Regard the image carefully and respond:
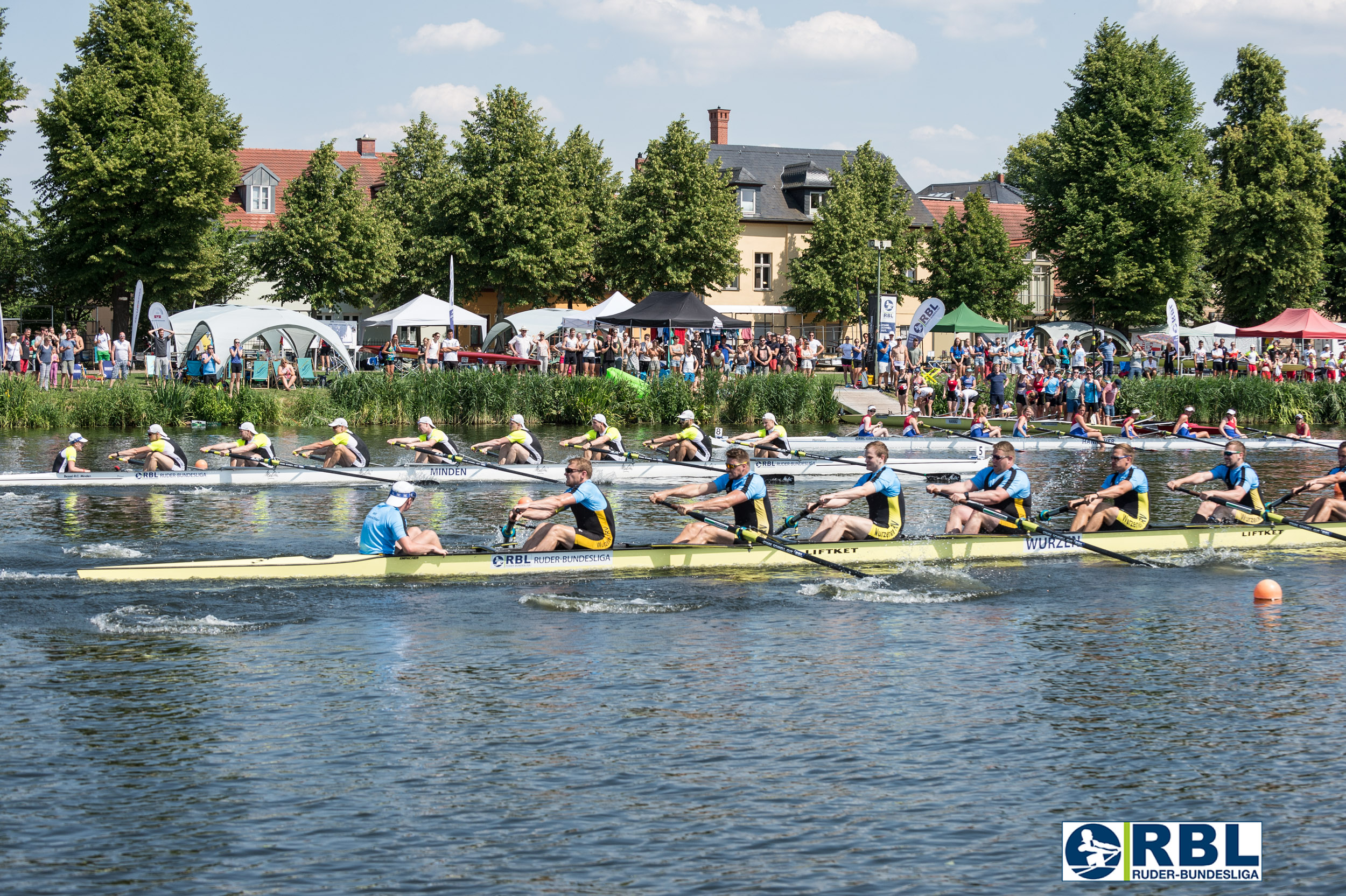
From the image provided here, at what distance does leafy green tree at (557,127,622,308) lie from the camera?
206 feet

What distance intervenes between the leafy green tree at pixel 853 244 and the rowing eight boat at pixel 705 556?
46012 mm

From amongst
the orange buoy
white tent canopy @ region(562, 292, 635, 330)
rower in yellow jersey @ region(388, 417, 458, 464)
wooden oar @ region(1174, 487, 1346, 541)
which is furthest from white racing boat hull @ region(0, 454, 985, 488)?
white tent canopy @ region(562, 292, 635, 330)

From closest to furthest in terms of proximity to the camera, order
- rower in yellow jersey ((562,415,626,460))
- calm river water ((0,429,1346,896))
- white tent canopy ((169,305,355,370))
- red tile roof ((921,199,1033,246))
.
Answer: calm river water ((0,429,1346,896))
rower in yellow jersey ((562,415,626,460))
white tent canopy ((169,305,355,370))
red tile roof ((921,199,1033,246))

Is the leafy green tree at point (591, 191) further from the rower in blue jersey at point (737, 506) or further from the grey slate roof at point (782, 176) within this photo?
the rower in blue jersey at point (737, 506)

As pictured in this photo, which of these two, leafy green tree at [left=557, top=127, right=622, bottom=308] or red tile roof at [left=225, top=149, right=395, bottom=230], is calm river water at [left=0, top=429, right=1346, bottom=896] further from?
red tile roof at [left=225, top=149, right=395, bottom=230]

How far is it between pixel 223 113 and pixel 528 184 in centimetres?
1227

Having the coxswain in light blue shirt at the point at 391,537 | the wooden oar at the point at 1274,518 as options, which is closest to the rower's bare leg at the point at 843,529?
the coxswain in light blue shirt at the point at 391,537

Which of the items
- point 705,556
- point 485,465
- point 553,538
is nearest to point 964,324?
point 485,465

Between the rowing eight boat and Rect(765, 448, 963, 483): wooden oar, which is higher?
Rect(765, 448, 963, 483): wooden oar

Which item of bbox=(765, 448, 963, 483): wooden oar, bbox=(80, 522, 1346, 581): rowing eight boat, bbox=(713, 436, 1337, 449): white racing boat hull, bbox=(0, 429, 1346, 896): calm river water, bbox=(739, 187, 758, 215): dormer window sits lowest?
bbox=(0, 429, 1346, 896): calm river water

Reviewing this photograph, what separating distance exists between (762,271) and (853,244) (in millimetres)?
8146

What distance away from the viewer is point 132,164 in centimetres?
4675

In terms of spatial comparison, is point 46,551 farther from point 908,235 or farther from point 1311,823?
point 908,235

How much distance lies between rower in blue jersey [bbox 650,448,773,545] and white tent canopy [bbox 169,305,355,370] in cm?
2759
